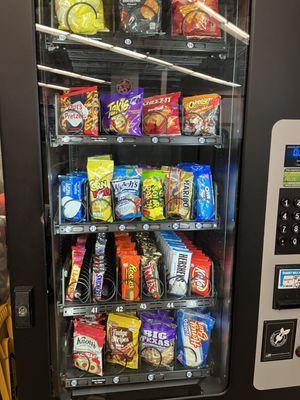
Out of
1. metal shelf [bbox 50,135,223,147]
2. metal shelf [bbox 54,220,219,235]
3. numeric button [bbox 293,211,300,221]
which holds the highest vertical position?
metal shelf [bbox 50,135,223,147]

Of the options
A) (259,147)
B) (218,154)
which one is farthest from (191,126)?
(259,147)

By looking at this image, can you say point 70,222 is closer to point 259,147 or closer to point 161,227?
point 161,227

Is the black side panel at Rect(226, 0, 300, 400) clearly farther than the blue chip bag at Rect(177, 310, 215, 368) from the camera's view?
No

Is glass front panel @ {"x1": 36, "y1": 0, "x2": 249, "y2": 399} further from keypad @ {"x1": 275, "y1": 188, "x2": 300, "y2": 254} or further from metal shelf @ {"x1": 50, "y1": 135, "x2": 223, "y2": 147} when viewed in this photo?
keypad @ {"x1": 275, "y1": 188, "x2": 300, "y2": 254}

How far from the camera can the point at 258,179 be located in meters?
1.10

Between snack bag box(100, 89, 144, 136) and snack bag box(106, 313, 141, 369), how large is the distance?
27.2 inches

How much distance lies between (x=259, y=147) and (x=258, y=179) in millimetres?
100

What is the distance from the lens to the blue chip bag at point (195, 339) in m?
1.30

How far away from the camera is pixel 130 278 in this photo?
4.04 ft

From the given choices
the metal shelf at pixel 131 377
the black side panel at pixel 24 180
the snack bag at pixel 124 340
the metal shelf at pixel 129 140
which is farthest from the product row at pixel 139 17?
the metal shelf at pixel 131 377

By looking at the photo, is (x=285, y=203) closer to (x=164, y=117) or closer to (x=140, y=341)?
(x=164, y=117)

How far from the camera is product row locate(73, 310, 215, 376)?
1246mm

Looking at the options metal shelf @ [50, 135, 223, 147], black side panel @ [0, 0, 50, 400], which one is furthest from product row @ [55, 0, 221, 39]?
metal shelf @ [50, 135, 223, 147]

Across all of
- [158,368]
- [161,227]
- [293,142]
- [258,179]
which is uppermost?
[293,142]
